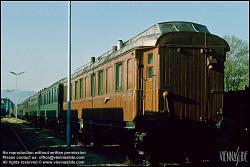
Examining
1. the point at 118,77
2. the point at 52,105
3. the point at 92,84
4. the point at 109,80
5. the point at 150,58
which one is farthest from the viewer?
the point at 52,105

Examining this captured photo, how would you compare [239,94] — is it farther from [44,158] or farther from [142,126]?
[44,158]

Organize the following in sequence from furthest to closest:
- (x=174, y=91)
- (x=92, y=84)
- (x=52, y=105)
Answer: (x=52, y=105), (x=92, y=84), (x=174, y=91)

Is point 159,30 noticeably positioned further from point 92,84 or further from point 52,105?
point 52,105

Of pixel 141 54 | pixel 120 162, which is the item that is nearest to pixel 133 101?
pixel 141 54

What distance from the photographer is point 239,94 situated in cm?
1705

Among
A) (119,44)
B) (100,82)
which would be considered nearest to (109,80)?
(100,82)

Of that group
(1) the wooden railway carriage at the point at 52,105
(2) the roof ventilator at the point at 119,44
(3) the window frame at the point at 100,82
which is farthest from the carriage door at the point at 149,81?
(1) the wooden railway carriage at the point at 52,105

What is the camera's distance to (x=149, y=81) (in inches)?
483

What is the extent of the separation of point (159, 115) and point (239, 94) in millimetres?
6374

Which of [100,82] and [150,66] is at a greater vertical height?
[150,66]

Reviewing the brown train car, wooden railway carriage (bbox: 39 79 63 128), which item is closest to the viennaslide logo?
the brown train car

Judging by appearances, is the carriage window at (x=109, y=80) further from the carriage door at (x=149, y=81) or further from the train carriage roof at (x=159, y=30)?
the carriage door at (x=149, y=81)

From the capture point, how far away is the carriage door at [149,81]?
12.0 m

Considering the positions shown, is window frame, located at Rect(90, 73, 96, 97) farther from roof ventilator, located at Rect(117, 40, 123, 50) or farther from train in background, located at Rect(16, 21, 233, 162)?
train in background, located at Rect(16, 21, 233, 162)
